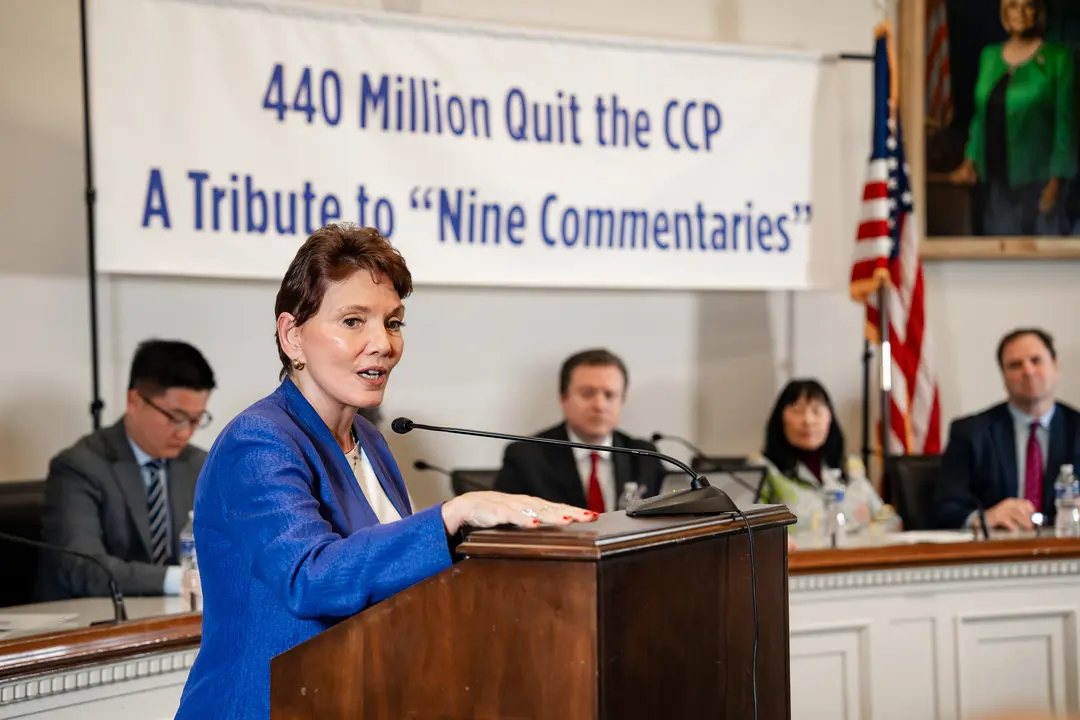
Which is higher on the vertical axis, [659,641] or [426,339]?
[426,339]

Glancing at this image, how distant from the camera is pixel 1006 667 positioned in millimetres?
3639

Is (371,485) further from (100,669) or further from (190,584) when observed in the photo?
(190,584)

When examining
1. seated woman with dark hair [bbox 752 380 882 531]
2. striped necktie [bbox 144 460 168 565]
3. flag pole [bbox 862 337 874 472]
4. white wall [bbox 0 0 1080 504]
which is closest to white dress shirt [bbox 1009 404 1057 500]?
seated woman with dark hair [bbox 752 380 882 531]

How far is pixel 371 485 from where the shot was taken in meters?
1.76

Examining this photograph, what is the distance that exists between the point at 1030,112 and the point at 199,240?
13.6 feet

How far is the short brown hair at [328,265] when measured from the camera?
5.26ft

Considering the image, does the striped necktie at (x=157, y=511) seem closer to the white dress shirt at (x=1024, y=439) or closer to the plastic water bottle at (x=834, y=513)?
the plastic water bottle at (x=834, y=513)

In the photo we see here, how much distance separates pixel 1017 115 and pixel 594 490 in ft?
10.3

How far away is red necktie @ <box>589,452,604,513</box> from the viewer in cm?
471

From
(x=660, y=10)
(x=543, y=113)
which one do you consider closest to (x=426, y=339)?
(x=543, y=113)

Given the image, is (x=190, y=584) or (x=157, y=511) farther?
(x=157, y=511)

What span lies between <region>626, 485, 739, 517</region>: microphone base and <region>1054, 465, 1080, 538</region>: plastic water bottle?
2.87 meters

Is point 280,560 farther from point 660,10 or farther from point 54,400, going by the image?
point 660,10

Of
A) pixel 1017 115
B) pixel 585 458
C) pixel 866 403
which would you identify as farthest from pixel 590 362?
pixel 1017 115
